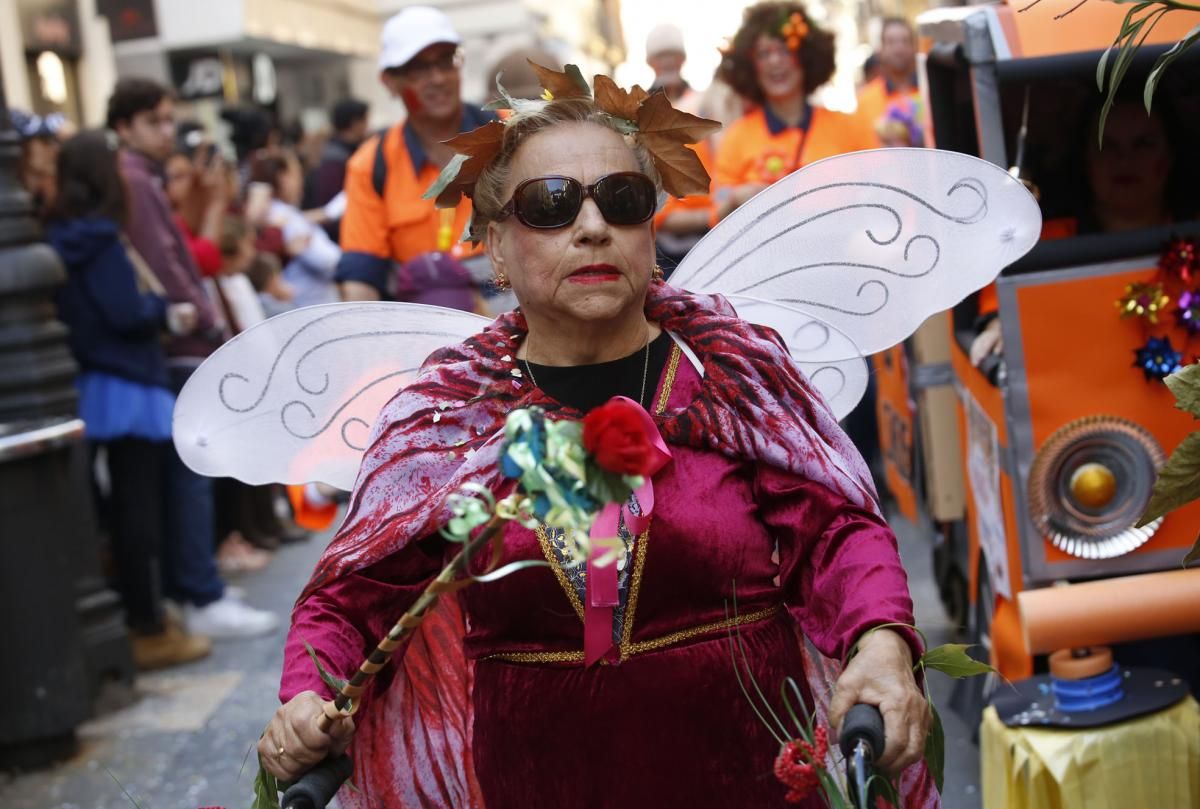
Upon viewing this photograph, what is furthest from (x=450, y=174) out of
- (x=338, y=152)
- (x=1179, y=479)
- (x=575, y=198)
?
(x=338, y=152)

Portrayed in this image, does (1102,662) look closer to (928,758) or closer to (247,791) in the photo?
(928,758)

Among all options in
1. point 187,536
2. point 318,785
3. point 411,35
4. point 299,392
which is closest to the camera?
point 318,785

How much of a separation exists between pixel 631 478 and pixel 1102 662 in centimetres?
230

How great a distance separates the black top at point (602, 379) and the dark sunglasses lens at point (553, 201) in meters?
0.27

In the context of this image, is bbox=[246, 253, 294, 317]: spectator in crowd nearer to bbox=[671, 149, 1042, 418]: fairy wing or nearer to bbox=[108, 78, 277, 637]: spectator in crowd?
bbox=[108, 78, 277, 637]: spectator in crowd

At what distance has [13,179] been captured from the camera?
613cm

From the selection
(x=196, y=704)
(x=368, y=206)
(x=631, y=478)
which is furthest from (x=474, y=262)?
(x=631, y=478)

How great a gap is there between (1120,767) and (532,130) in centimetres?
206

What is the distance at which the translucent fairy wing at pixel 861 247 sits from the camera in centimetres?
346

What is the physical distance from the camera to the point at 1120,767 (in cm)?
389

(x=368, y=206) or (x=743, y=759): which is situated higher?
(x=368, y=206)

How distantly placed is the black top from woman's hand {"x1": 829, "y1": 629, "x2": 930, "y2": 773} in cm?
61

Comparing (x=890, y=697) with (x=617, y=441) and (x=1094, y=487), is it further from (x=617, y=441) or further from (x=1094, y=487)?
(x=1094, y=487)

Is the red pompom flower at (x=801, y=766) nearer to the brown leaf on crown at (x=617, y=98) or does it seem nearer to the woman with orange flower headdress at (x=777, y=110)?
the brown leaf on crown at (x=617, y=98)
